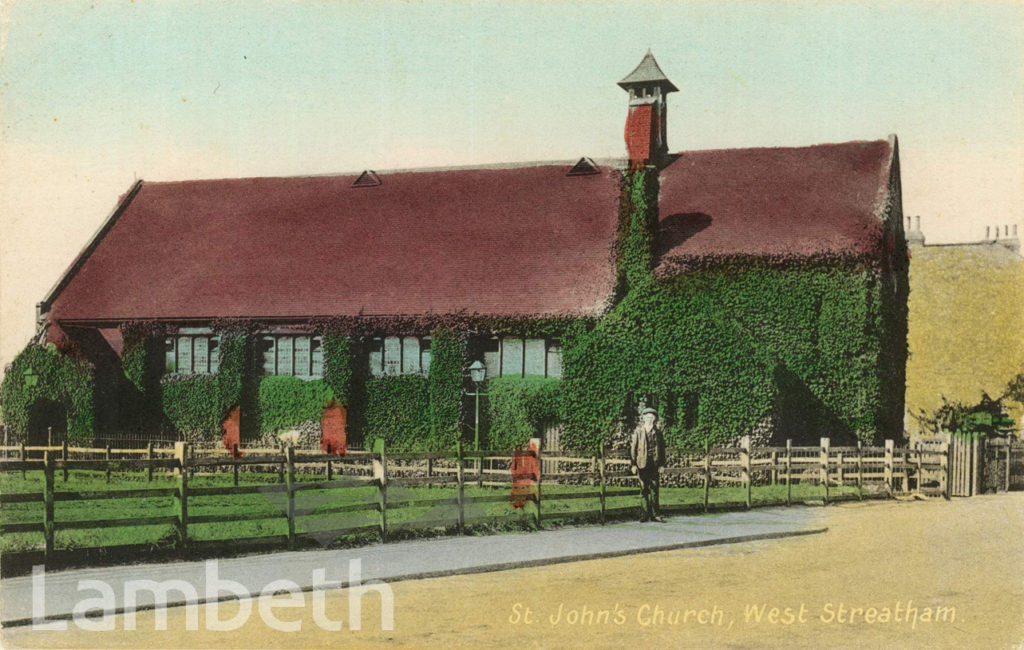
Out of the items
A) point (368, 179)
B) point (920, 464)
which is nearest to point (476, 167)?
point (368, 179)

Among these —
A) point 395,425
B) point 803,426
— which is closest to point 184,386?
point 395,425

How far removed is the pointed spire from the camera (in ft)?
133

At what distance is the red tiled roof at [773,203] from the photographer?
3525 cm

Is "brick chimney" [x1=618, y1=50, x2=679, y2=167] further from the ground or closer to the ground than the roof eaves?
further from the ground

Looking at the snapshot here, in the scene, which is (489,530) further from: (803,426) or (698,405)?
(803,426)

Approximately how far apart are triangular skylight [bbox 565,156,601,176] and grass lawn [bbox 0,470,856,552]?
42.8ft

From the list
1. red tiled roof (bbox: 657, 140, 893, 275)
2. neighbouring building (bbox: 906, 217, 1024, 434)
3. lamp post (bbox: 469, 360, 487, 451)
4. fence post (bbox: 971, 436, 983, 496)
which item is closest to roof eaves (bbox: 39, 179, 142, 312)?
lamp post (bbox: 469, 360, 487, 451)

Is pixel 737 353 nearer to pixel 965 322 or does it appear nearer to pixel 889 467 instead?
pixel 889 467

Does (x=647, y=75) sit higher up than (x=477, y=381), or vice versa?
(x=647, y=75)

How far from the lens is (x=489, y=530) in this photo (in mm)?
17906

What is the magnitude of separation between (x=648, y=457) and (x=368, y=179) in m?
25.1

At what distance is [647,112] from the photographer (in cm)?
3975

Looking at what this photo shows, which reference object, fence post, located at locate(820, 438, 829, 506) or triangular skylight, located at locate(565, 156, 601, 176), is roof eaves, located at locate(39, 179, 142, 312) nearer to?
triangular skylight, located at locate(565, 156, 601, 176)

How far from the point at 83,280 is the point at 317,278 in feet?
30.3
